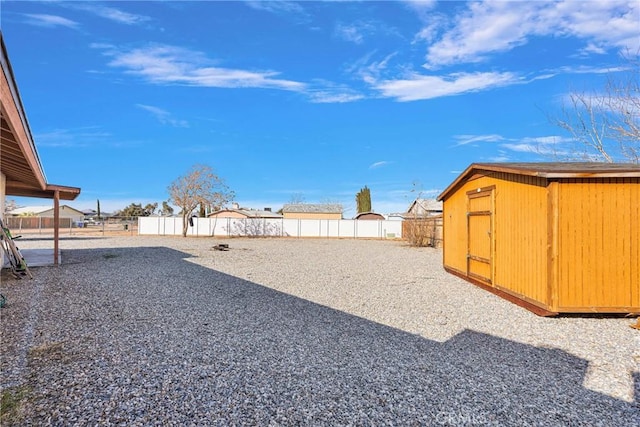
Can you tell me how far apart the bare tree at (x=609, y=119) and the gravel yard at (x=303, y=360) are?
1072 centimetres

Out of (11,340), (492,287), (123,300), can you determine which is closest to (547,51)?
(492,287)

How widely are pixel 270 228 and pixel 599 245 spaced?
27.6 meters

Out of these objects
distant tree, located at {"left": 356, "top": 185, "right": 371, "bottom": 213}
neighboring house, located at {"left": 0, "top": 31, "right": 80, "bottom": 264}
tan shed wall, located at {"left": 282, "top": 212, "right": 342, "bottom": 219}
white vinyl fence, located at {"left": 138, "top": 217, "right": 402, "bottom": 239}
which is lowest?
white vinyl fence, located at {"left": 138, "top": 217, "right": 402, "bottom": 239}

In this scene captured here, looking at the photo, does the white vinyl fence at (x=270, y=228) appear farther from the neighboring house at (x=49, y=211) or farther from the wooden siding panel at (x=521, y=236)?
the neighboring house at (x=49, y=211)

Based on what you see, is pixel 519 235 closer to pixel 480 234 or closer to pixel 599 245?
pixel 599 245

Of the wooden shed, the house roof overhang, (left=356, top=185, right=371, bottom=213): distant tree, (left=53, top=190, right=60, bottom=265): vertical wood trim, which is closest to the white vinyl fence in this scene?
(left=53, top=190, right=60, bottom=265): vertical wood trim

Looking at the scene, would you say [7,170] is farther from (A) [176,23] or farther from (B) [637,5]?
(B) [637,5]

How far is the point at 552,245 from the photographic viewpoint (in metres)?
5.53

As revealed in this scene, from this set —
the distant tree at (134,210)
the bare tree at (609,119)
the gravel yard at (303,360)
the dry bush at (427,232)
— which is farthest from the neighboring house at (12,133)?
the distant tree at (134,210)

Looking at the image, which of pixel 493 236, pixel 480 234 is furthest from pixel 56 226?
pixel 493 236

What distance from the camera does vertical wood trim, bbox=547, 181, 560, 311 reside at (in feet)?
18.0

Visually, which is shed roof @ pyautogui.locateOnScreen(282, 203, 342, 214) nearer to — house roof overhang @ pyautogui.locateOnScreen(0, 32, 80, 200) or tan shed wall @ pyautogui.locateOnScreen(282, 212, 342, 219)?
tan shed wall @ pyautogui.locateOnScreen(282, 212, 342, 219)

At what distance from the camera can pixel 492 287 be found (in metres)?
7.50

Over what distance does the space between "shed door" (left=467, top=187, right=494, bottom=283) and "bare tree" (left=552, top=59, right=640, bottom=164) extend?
8.27 meters
